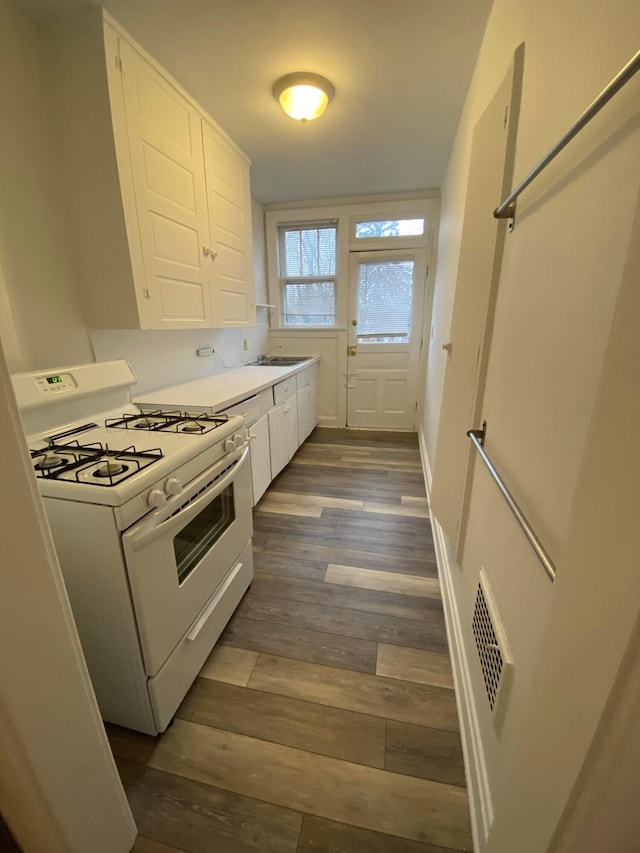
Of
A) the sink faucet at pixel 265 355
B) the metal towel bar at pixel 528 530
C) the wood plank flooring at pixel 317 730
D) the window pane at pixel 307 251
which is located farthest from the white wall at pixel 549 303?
the sink faucet at pixel 265 355

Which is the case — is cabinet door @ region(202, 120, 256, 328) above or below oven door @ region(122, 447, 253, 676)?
above

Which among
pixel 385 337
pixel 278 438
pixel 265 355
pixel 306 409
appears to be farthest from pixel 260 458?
pixel 385 337

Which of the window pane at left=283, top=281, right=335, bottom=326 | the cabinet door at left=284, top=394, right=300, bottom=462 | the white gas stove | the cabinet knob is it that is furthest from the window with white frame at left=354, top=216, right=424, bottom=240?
the cabinet knob

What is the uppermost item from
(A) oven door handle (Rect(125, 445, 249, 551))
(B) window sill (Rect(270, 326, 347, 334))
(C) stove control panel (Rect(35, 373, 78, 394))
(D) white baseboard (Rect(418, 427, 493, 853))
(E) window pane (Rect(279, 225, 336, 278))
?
(E) window pane (Rect(279, 225, 336, 278))

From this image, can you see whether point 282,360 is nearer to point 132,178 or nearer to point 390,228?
point 390,228

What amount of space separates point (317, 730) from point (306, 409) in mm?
2675

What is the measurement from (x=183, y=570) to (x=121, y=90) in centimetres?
203

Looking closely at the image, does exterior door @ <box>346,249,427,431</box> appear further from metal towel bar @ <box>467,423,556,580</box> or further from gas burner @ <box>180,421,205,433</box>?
metal towel bar @ <box>467,423,556,580</box>

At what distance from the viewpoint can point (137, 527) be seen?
0.92 m

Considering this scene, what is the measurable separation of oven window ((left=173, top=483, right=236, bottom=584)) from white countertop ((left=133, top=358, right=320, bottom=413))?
0.51 meters

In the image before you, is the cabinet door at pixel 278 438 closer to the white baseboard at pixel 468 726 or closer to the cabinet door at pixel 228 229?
the cabinet door at pixel 228 229

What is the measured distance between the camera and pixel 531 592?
0.74 metres

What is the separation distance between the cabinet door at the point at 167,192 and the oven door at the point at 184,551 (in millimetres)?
998

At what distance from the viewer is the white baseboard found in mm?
894
